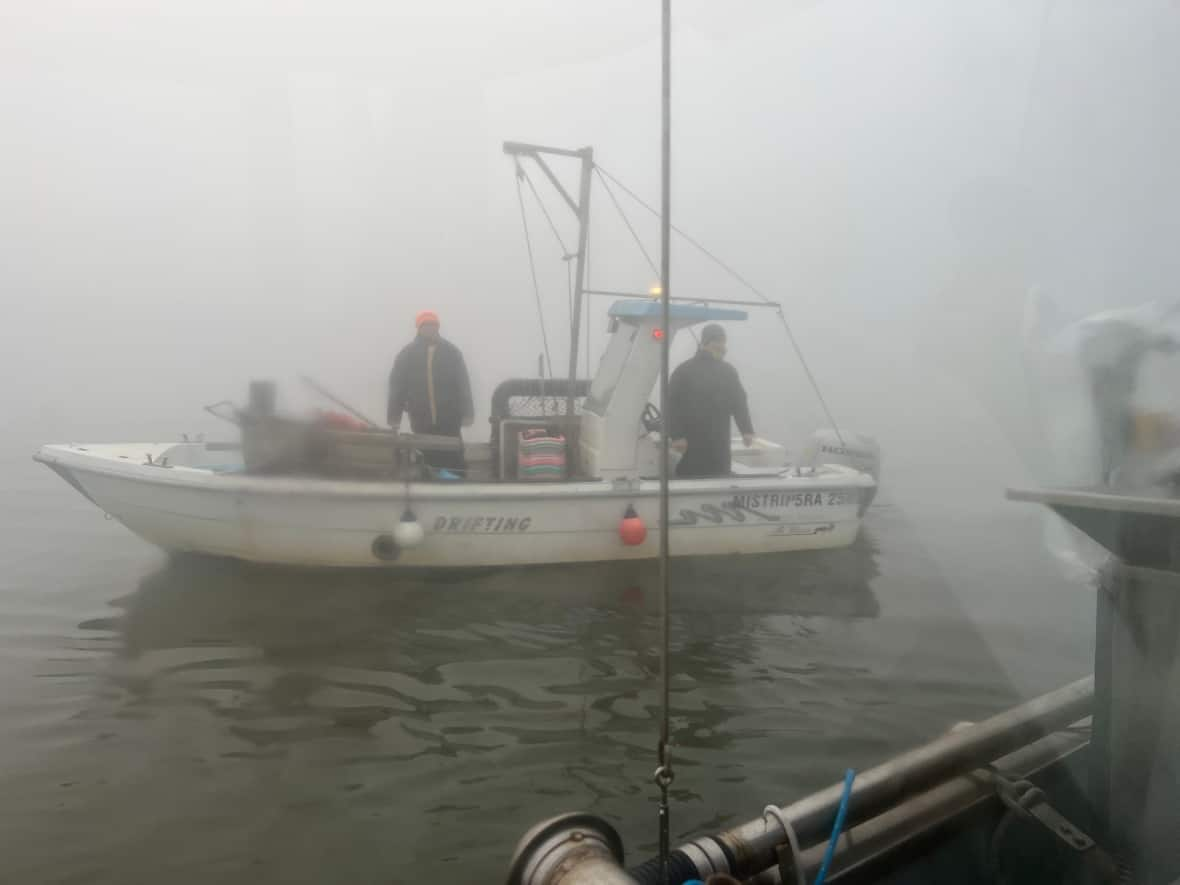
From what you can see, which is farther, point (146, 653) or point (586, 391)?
point (586, 391)

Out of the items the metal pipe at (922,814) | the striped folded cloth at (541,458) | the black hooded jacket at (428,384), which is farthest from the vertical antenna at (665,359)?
the black hooded jacket at (428,384)

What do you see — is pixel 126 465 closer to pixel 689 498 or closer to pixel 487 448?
pixel 487 448

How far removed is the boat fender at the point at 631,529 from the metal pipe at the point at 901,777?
132 inches

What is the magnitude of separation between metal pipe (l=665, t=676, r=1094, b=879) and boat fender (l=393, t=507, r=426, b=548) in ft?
12.3

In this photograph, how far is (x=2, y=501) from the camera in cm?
866

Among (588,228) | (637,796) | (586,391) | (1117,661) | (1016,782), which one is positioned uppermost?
(588,228)

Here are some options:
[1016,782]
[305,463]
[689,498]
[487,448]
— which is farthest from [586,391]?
[1016,782]

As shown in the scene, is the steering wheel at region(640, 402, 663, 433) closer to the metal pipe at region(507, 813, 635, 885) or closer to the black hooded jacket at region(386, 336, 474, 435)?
the black hooded jacket at region(386, 336, 474, 435)

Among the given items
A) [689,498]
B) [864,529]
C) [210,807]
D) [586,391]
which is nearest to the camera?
[210,807]

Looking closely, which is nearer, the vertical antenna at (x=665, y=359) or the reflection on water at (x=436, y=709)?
the vertical antenna at (x=665, y=359)

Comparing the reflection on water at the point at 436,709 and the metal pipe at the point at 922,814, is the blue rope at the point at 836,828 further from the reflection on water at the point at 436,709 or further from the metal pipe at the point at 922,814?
the reflection on water at the point at 436,709

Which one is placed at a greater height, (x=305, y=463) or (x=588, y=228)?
(x=588, y=228)

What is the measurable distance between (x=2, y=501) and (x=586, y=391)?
7047 millimetres

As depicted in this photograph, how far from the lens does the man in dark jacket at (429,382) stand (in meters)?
5.42
